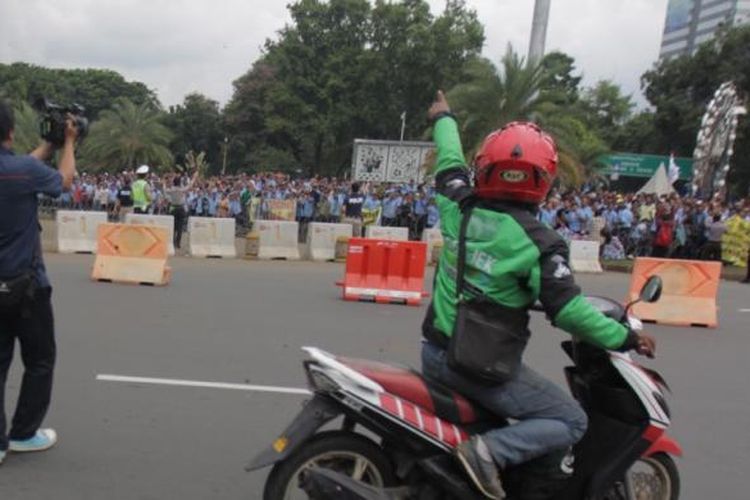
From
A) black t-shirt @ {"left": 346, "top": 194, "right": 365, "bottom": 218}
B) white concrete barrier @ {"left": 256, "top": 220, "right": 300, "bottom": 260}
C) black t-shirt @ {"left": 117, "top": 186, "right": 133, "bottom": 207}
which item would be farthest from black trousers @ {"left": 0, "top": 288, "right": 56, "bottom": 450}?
black t-shirt @ {"left": 346, "top": 194, "right": 365, "bottom": 218}

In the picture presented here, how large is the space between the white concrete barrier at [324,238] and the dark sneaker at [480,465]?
13.7 metres

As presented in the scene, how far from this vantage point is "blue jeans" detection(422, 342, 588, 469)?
10.6 ft

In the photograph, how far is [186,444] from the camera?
4.73 meters

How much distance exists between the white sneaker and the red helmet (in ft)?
9.35

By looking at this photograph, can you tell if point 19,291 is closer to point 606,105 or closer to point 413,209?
point 413,209

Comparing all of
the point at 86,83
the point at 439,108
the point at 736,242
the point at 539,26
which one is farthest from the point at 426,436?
the point at 86,83

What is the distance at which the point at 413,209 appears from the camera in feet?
74.8

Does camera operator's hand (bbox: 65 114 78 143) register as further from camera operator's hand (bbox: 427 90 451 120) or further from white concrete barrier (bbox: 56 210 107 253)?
white concrete barrier (bbox: 56 210 107 253)

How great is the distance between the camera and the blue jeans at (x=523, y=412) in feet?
10.6

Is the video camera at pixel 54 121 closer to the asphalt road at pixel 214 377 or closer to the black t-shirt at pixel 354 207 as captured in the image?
the asphalt road at pixel 214 377

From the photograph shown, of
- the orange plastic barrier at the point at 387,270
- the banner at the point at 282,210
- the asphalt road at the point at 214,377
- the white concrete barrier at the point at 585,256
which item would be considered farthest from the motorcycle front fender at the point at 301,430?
the banner at the point at 282,210

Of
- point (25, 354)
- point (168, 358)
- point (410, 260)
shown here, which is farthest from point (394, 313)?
point (25, 354)

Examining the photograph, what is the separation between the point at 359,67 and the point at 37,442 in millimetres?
42519

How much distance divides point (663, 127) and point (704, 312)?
42.4 meters
